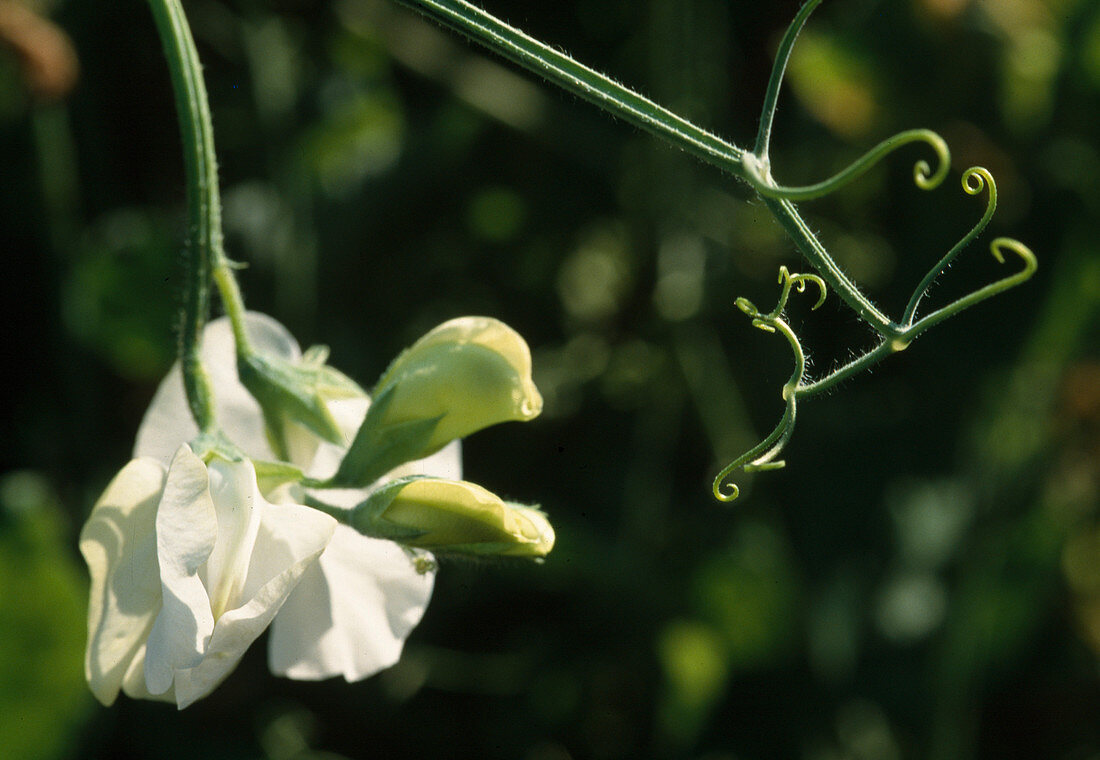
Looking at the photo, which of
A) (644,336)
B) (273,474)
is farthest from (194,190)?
(644,336)

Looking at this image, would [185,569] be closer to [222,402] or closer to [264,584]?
[264,584]

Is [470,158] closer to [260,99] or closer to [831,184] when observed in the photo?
[260,99]

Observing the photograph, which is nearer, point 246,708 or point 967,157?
point 246,708

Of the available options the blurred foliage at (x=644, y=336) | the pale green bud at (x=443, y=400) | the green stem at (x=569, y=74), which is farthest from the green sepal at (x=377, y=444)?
the blurred foliage at (x=644, y=336)

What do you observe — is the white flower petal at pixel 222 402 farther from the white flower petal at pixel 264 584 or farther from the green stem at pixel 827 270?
the green stem at pixel 827 270

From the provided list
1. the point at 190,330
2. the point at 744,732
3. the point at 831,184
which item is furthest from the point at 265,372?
the point at 744,732

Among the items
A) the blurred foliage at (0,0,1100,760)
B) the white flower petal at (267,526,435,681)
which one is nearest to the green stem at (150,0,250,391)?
the white flower petal at (267,526,435,681)
